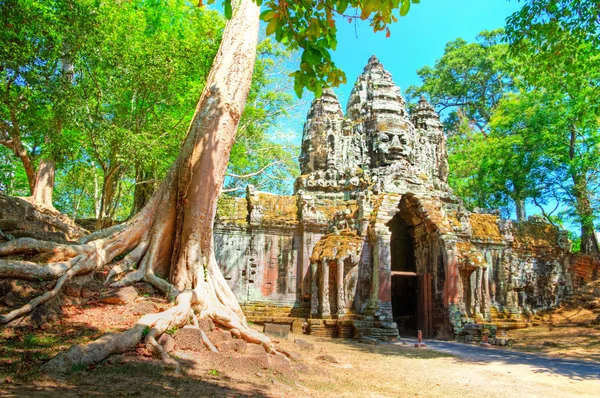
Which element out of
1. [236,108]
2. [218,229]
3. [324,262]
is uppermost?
[236,108]

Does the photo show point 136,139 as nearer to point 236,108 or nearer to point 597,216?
point 236,108

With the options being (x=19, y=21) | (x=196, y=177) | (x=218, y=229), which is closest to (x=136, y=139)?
(x=19, y=21)

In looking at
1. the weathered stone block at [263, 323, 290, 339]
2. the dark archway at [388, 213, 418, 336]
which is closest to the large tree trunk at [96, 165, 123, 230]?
the weathered stone block at [263, 323, 290, 339]

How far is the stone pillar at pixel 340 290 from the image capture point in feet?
41.6

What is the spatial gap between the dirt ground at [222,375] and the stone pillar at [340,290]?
4673 millimetres

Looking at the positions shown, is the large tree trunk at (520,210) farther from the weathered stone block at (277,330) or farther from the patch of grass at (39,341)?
the patch of grass at (39,341)

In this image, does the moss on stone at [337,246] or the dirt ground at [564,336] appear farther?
the moss on stone at [337,246]

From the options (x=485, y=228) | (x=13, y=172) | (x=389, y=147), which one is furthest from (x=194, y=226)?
(x=13, y=172)

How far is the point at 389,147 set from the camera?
1666cm

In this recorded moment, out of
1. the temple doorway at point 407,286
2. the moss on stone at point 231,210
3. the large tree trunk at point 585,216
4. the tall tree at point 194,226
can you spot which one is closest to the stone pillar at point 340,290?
the temple doorway at point 407,286

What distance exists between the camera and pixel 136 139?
925 cm

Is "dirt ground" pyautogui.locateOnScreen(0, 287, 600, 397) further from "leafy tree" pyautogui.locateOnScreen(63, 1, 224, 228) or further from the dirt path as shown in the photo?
"leafy tree" pyautogui.locateOnScreen(63, 1, 224, 228)

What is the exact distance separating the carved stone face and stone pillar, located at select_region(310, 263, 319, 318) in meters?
5.51

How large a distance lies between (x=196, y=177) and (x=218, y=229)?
814 centimetres
